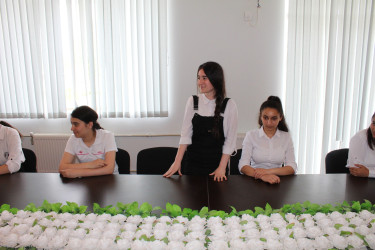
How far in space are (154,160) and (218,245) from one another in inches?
57.2

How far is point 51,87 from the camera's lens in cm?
353

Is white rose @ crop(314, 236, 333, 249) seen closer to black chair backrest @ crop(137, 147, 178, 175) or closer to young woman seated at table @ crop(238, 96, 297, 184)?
young woman seated at table @ crop(238, 96, 297, 184)

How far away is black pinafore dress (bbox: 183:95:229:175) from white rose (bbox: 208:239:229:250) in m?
1.09

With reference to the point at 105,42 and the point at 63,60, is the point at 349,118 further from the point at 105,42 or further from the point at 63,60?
the point at 63,60

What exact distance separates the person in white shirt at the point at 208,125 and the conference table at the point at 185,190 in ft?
1.01

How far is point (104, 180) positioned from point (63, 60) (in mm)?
2326

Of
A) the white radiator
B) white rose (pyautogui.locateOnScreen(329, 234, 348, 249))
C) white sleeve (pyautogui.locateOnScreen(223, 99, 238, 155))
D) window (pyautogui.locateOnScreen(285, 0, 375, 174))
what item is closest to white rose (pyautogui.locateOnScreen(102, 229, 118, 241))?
white rose (pyautogui.locateOnScreen(329, 234, 348, 249))

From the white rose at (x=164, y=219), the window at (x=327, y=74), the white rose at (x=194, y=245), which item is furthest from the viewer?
the window at (x=327, y=74)

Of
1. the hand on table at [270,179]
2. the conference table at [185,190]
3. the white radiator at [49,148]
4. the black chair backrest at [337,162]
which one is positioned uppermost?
the hand on table at [270,179]

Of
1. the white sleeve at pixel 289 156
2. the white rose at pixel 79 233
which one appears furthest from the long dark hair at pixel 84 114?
the white sleeve at pixel 289 156

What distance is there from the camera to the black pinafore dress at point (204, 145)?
6.80 ft

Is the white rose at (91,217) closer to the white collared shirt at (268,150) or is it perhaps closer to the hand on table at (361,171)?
the white collared shirt at (268,150)

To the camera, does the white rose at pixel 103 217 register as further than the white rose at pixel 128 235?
Yes

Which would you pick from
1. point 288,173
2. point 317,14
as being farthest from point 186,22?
point 288,173
